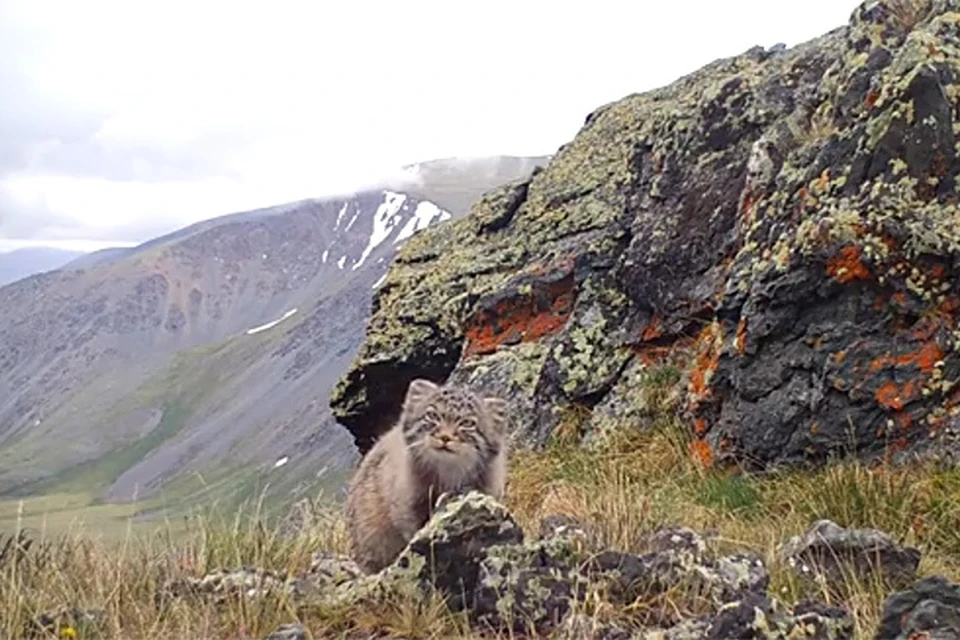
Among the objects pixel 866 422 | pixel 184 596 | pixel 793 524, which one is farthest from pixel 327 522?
pixel 866 422

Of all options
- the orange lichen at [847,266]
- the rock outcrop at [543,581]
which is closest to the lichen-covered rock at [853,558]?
the rock outcrop at [543,581]

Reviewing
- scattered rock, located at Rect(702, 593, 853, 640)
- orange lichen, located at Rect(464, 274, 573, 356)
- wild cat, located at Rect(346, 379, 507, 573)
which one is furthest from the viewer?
orange lichen, located at Rect(464, 274, 573, 356)

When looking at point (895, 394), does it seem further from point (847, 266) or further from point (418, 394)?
point (418, 394)

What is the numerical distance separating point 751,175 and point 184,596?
7.40 metres

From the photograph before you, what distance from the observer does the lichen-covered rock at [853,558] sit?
6.90 m

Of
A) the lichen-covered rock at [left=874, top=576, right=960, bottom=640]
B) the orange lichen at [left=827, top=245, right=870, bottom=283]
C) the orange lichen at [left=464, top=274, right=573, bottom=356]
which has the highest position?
the orange lichen at [left=827, top=245, right=870, bottom=283]

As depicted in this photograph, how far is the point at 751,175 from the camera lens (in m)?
12.0

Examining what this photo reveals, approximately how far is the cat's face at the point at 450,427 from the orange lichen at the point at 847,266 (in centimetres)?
342

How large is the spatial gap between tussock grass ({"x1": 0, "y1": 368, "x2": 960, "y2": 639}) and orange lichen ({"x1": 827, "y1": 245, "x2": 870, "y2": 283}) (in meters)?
1.65

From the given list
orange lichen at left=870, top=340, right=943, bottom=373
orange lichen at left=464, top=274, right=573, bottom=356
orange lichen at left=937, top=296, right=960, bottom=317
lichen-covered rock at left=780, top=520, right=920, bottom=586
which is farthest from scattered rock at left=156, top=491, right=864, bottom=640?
orange lichen at left=464, top=274, right=573, bottom=356

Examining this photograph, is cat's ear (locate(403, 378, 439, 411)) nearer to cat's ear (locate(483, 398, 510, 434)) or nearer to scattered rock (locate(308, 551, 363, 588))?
cat's ear (locate(483, 398, 510, 434))

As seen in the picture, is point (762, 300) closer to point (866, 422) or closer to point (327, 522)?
point (866, 422)

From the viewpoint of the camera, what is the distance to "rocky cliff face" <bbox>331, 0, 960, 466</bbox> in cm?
1002

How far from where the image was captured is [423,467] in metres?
8.48
